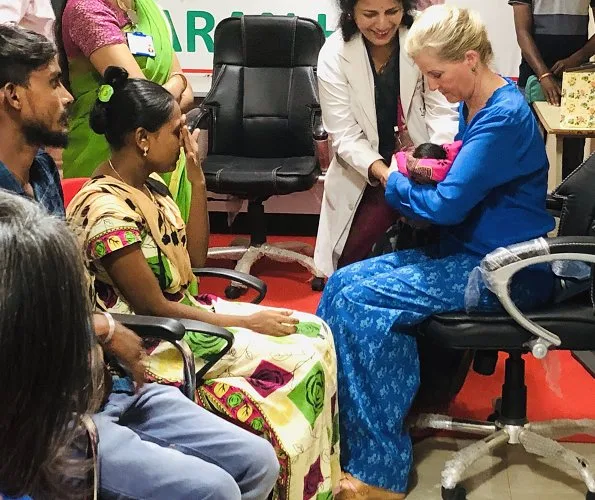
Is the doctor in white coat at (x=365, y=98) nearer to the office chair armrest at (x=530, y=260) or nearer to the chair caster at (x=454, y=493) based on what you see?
the office chair armrest at (x=530, y=260)

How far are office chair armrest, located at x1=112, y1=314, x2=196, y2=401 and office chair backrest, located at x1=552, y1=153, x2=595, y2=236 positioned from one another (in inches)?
44.1

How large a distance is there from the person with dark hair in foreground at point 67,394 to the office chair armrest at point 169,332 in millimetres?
39

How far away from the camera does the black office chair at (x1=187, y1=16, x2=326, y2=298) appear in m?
3.87

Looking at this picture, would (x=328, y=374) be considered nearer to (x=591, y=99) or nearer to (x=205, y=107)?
(x=591, y=99)

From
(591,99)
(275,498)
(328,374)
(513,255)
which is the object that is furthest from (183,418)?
(591,99)

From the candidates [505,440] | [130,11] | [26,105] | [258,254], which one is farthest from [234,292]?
[26,105]

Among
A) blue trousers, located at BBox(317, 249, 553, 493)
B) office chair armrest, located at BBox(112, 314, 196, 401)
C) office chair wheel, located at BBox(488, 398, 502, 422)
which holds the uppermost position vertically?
office chair armrest, located at BBox(112, 314, 196, 401)

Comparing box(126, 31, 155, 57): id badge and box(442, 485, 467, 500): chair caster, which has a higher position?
box(126, 31, 155, 57): id badge

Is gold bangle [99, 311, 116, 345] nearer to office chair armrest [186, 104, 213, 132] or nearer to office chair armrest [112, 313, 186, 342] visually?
office chair armrest [112, 313, 186, 342]

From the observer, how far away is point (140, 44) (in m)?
2.69

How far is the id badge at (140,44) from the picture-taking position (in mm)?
2656

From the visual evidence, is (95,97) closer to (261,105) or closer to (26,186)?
(26,186)

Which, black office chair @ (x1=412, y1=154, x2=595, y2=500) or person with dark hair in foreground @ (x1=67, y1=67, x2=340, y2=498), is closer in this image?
person with dark hair in foreground @ (x1=67, y1=67, x2=340, y2=498)

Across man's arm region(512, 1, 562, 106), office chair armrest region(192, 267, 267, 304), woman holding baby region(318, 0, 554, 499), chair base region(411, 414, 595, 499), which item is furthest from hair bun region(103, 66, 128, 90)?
man's arm region(512, 1, 562, 106)
